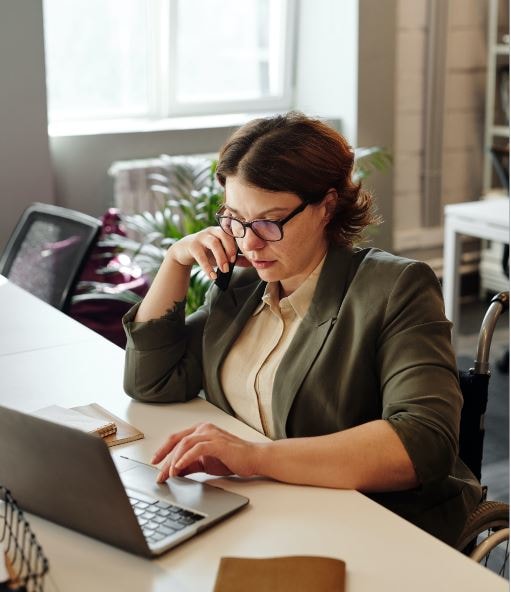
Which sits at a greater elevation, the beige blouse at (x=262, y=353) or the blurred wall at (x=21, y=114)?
the blurred wall at (x=21, y=114)

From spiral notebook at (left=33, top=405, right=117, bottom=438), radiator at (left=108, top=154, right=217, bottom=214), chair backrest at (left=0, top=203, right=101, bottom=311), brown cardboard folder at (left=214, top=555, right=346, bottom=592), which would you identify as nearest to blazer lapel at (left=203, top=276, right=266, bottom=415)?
spiral notebook at (left=33, top=405, right=117, bottom=438)

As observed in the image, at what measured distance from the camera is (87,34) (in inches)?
181

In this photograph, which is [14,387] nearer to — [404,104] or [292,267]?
[292,267]

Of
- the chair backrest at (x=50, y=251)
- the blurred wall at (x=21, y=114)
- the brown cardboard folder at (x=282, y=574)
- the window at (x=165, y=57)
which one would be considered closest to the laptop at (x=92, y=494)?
the brown cardboard folder at (x=282, y=574)

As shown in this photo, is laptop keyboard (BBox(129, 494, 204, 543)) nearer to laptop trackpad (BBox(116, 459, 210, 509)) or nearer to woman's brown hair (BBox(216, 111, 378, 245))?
laptop trackpad (BBox(116, 459, 210, 509))

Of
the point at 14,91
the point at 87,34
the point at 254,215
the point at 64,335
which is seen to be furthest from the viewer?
the point at 87,34

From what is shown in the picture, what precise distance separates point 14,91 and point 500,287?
111 inches

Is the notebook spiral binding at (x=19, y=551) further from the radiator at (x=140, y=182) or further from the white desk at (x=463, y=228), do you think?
the radiator at (x=140, y=182)

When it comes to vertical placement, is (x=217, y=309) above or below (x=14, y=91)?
below

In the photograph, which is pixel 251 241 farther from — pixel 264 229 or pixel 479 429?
pixel 479 429

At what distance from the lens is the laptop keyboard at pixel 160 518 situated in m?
1.31

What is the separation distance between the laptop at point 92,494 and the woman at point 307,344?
76mm

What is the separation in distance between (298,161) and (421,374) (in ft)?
1.45

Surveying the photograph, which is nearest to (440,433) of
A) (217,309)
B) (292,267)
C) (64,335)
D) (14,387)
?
(292,267)
